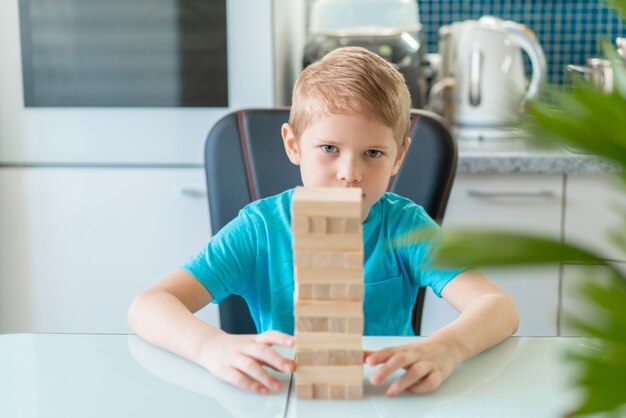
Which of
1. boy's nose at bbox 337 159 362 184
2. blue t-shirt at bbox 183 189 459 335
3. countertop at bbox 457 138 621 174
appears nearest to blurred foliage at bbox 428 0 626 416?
boy's nose at bbox 337 159 362 184

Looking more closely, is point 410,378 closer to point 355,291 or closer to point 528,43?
point 355,291

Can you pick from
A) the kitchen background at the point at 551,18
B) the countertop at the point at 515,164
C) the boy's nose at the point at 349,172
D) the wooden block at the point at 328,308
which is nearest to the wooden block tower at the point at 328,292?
the wooden block at the point at 328,308

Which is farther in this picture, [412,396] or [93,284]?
[93,284]

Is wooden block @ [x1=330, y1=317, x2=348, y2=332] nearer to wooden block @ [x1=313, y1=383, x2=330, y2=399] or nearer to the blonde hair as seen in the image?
wooden block @ [x1=313, y1=383, x2=330, y2=399]

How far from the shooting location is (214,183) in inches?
58.7

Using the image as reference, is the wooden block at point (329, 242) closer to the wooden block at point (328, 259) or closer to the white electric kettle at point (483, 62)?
the wooden block at point (328, 259)

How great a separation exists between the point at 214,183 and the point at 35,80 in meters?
0.83

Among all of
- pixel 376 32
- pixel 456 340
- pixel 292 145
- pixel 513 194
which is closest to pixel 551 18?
pixel 376 32

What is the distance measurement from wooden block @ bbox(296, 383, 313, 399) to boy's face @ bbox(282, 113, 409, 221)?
1.13 ft

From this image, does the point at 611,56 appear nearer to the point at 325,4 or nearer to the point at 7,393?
the point at 7,393

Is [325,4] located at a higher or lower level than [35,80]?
higher

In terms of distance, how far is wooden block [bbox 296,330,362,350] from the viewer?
0.79 metres

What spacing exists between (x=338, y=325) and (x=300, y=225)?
109 mm

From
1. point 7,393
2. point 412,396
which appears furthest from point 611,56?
point 7,393
